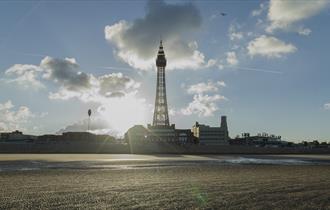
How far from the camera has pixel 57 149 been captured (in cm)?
10306

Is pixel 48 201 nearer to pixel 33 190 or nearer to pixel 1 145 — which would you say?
pixel 33 190

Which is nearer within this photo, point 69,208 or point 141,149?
point 69,208

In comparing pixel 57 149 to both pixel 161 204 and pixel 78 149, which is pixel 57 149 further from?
pixel 161 204

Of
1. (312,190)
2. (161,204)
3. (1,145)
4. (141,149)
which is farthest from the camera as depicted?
(141,149)

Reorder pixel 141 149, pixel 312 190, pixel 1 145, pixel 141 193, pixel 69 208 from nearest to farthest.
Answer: pixel 69 208 < pixel 141 193 < pixel 312 190 < pixel 1 145 < pixel 141 149

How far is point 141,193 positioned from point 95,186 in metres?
3.85

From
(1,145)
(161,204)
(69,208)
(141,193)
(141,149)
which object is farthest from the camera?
(141,149)

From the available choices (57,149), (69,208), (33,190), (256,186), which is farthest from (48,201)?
(57,149)

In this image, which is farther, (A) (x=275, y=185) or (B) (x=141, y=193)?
(A) (x=275, y=185)

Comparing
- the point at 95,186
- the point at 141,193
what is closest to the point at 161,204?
the point at 141,193

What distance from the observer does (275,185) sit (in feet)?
70.7

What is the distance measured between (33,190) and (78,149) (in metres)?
87.4

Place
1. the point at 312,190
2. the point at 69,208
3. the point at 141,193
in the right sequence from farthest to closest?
the point at 312,190, the point at 141,193, the point at 69,208

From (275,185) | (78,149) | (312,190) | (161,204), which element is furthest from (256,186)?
(78,149)
